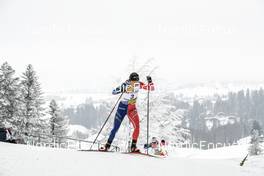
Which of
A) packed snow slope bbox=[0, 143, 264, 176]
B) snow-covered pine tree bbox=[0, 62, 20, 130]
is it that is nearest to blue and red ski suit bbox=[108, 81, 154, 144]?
packed snow slope bbox=[0, 143, 264, 176]

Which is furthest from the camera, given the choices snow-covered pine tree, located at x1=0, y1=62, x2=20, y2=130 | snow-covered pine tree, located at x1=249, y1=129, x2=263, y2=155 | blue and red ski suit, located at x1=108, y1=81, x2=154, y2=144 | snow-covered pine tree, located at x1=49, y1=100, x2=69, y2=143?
snow-covered pine tree, located at x1=249, y1=129, x2=263, y2=155

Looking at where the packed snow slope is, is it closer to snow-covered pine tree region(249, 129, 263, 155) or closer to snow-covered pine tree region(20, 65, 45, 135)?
snow-covered pine tree region(20, 65, 45, 135)

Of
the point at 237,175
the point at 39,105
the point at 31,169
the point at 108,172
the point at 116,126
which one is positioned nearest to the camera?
the point at 31,169

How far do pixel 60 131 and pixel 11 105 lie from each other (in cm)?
899

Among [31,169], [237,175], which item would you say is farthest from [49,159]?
[237,175]

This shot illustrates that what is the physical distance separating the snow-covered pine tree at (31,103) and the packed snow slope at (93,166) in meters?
22.7

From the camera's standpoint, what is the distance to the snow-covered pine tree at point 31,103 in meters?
34.7

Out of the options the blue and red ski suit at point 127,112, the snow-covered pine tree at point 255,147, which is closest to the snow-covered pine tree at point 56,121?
the snow-covered pine tree at point 255,147

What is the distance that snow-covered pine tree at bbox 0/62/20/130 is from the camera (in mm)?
33188

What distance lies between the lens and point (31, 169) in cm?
970

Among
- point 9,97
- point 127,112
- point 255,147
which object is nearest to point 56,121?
point 9,97

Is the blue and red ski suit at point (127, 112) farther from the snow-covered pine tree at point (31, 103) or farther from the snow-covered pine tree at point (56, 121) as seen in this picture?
the snow-covered pine tree at point (56, 121)

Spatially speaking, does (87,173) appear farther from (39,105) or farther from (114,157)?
(39,105)

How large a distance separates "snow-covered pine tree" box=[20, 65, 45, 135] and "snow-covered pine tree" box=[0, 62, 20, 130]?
0.65m
